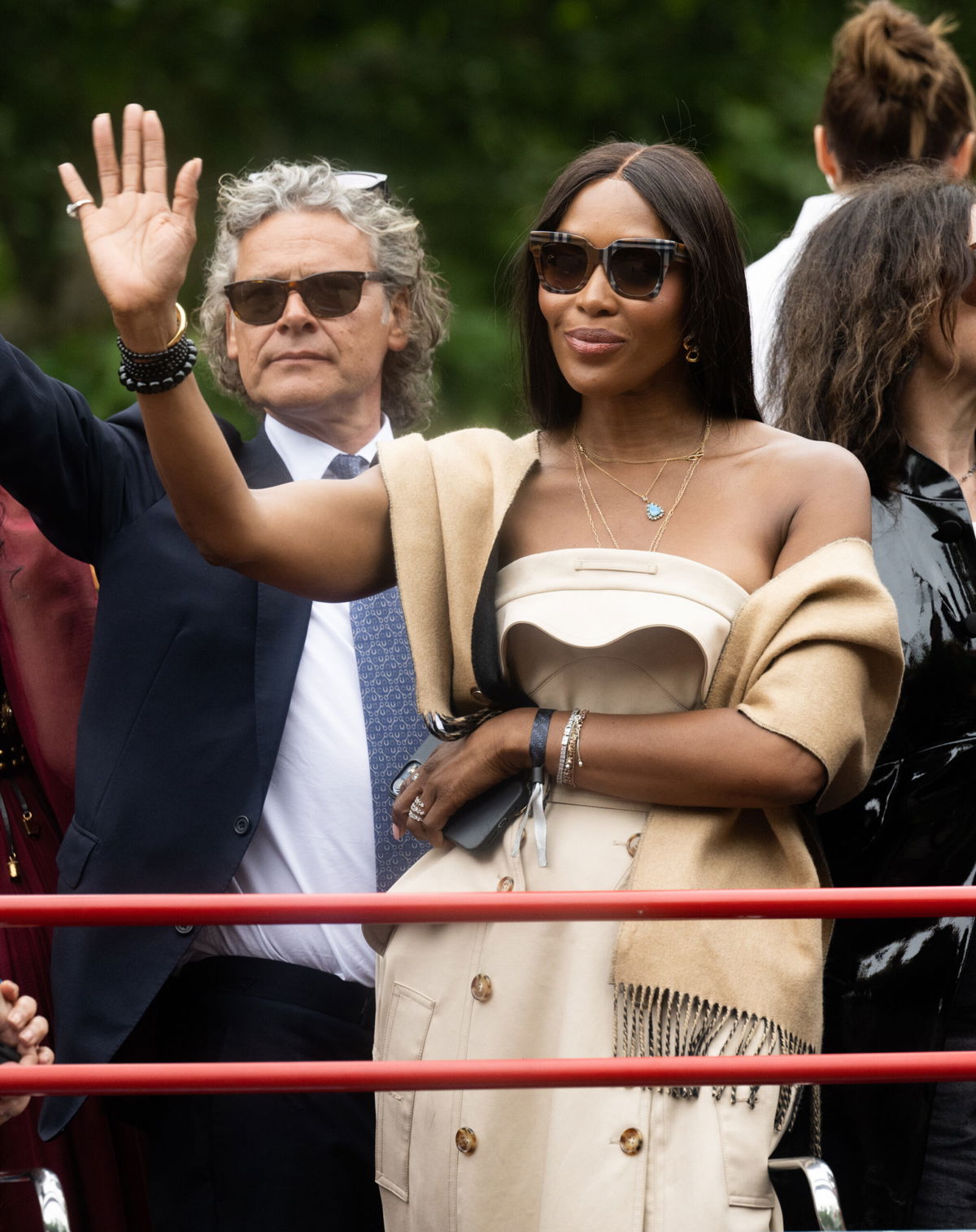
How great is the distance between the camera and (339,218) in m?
3.55

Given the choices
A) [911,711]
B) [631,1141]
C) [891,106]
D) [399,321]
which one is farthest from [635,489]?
[891,106]

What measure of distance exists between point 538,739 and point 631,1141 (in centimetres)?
51

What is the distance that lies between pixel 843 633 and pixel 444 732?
21.8 inches

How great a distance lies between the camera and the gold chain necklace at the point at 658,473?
2414mm

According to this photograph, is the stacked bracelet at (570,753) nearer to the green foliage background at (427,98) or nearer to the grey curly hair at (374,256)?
the grey curly hair at (374,256)

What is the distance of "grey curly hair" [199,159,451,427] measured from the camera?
353 cm

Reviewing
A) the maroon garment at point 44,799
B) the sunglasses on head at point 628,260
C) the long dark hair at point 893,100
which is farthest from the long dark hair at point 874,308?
the long dark hair at point 893,100

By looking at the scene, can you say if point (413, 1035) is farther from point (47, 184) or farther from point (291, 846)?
point (47, 184)

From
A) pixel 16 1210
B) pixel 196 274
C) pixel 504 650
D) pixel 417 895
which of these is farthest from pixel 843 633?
pixel 196 274

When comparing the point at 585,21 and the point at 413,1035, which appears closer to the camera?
the point at 413,1035

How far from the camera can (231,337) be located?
3.60 meters

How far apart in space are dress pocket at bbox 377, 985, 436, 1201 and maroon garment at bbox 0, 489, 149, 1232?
853 mm

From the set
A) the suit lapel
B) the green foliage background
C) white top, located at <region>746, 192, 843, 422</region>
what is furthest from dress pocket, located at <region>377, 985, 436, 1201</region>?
the green foliage background

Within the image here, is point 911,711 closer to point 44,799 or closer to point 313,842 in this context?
point 313,842
